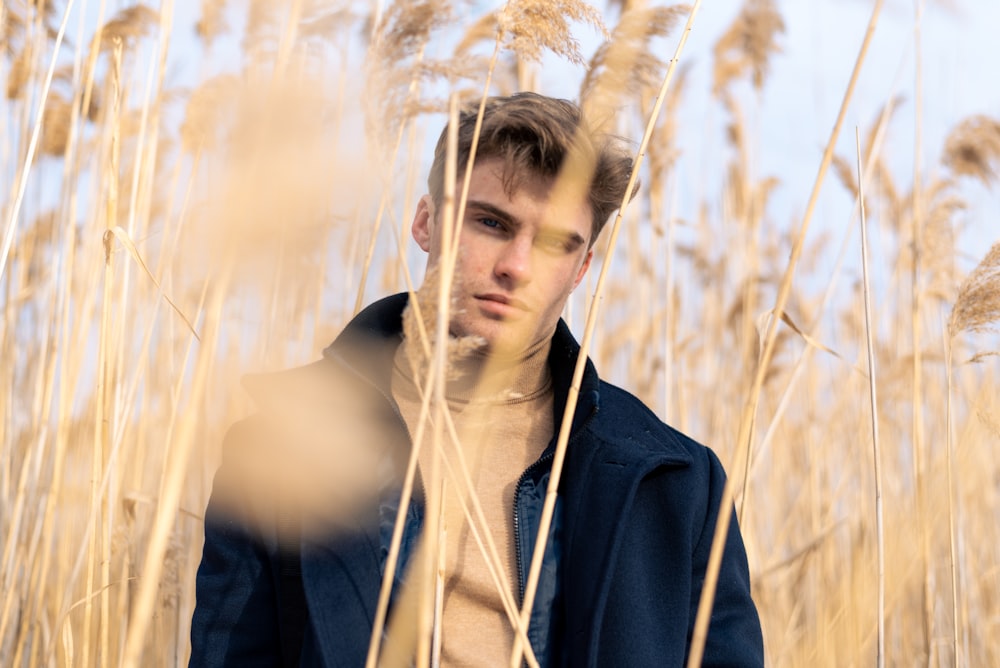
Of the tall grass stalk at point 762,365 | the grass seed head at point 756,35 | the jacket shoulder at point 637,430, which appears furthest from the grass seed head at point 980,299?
the grass seed head at point 756,35

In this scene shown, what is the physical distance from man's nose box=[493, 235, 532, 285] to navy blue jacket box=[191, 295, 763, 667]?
24 cm

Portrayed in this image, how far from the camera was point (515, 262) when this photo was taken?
1.31 metres

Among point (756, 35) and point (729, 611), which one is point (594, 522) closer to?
point (729, 611)

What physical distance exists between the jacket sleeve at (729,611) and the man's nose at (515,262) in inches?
19.3

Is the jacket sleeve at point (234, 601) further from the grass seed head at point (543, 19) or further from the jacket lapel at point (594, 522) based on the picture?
the grass seed head at point (543, 19)

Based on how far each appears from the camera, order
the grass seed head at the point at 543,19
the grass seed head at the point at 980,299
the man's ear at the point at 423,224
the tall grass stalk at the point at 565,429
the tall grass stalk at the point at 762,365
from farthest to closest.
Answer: the man's ear at the point at 423,224
the grass seed head at the point at 980,299
the grass seed head at the point at 543,19
the tall grass stalk at the point at 565,429
the tall grass stalk at the point at 762,365

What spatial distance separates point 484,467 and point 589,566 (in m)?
0.23

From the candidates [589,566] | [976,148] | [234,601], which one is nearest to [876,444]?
[589,566]

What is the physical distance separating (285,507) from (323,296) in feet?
2.27

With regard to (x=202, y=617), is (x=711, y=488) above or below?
above

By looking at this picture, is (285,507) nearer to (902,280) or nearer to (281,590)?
(281,590)

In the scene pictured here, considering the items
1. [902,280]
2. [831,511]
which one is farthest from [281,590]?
[902,280]

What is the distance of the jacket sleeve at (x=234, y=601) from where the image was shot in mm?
1230

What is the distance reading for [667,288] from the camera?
2275 mm
